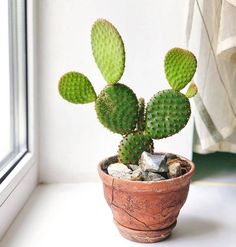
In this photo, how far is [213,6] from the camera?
34.9 inches

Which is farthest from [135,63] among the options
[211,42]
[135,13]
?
[211,42]

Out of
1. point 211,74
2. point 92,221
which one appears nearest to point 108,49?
point 211,74

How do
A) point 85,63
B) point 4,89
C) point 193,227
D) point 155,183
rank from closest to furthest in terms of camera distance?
1. point 155,183
2. point 193,227
3. point 4,89
4. point 85,63

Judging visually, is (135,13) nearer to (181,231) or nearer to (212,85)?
(212,85)

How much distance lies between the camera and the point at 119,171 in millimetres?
756

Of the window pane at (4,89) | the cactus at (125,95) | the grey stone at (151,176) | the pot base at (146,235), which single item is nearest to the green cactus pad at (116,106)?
the cactus at (125,95)

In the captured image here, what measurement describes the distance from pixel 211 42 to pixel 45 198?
0.60 meters

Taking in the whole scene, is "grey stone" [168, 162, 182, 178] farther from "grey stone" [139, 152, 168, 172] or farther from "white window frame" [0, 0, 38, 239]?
"white window frame" [0, 0, 38, 239]

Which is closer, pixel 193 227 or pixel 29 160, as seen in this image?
pixel 193 227

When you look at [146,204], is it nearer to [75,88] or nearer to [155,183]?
[155,183]

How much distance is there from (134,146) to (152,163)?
6 cm

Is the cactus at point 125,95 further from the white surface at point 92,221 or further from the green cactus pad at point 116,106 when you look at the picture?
the white surface at point 92,221

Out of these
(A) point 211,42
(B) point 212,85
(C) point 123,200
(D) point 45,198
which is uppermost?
(A) point 211,42

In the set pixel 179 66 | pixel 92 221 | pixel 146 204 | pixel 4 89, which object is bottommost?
pixel 92 221
